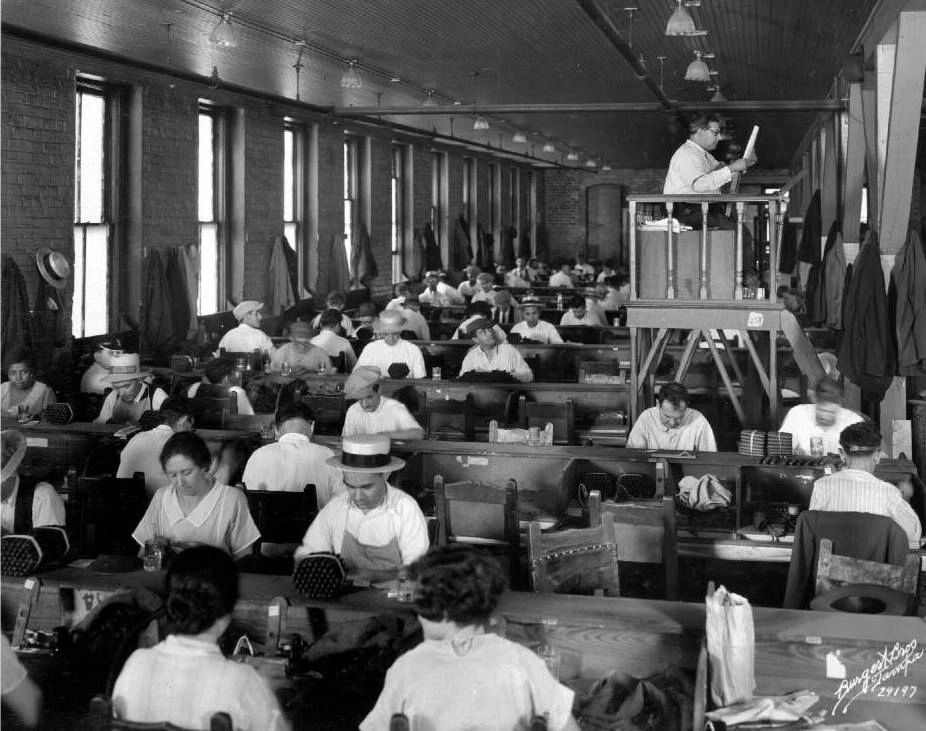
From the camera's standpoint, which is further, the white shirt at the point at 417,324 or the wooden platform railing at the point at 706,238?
the white shirt at the point at 417,324

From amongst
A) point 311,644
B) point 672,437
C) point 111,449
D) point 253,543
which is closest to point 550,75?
point 672,437

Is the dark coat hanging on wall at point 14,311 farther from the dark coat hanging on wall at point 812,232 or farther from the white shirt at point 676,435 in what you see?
the dark coat hanging on wall at point 812,232

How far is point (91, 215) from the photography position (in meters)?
12.6

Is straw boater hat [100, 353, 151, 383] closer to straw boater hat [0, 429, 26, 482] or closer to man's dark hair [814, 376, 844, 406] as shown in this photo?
straw boater hat [0, 429, 26, 482]

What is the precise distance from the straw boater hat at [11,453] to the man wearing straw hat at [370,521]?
55.3 inches

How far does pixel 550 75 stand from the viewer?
616 inches

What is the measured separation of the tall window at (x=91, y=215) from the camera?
1233cm

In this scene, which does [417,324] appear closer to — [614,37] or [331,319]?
[331,319]

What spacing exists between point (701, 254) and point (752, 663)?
590cm

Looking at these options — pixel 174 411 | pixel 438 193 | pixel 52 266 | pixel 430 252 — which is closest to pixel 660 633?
pixel 174 411

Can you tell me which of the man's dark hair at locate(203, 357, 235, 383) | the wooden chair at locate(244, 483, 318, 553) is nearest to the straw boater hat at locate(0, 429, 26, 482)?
the wooden chair at locate(244, 483, 318, 553)

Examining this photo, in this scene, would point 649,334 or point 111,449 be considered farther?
point 649,334

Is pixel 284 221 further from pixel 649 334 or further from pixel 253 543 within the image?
pixel 253 543

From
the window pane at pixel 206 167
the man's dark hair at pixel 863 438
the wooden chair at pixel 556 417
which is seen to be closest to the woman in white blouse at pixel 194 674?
the man's dark hair at pixel 863 438
